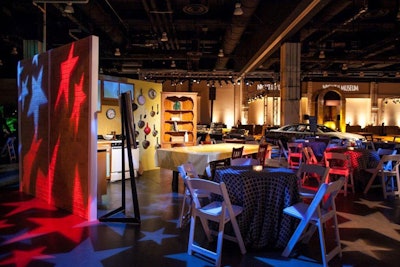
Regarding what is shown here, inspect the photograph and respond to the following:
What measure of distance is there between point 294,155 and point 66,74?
19.4ft

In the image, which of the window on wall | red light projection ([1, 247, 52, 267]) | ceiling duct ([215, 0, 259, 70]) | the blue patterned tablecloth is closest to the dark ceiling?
ceiling duct ([215, 0, 259, 70])

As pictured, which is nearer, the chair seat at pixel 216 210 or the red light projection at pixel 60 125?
the chair seat at pixel 216 210

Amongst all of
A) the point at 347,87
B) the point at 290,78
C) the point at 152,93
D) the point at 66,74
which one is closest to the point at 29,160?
the point at 66,74

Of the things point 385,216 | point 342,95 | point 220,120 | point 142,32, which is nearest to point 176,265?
point 385,216

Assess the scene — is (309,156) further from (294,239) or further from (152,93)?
(294,239)

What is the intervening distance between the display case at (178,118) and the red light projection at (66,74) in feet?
Answer: 14.1

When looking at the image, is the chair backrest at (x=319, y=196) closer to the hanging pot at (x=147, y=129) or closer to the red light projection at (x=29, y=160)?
the red light projection at (x=29, y=160)

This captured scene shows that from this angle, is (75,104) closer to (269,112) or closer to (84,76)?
(84,76)

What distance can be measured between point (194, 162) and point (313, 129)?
18.9ft

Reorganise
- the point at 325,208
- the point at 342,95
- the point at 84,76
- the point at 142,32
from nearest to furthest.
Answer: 1. the point at 325,208
2. the point at 84,76
3. the point at 142,32
4. the point at 342,95

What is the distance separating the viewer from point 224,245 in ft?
12.1

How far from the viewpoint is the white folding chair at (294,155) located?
837 centimetres

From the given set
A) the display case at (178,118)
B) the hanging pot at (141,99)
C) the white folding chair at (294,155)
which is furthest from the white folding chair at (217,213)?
the display case at (178,118)

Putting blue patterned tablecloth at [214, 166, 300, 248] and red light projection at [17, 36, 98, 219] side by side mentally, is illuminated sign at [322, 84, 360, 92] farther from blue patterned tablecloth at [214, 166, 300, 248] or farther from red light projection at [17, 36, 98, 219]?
blue patterned tablecloth at [214, 166, 300, 248]
